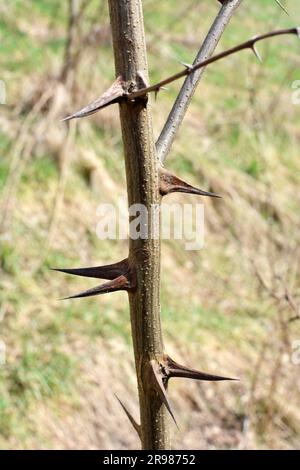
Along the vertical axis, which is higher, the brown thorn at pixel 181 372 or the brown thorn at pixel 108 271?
the brown thorn at pixel 108 271

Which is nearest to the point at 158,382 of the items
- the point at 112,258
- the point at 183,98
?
the point at 183,98

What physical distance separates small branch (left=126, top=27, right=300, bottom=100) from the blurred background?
5.41ft

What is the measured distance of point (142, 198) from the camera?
1.08 meters

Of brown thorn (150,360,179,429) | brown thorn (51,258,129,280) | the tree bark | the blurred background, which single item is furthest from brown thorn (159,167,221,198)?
the blurred background

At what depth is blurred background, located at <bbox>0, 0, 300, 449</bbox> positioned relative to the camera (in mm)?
3312

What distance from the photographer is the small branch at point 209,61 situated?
803mm

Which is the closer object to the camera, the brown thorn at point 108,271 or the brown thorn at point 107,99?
the brown thorn at point 107,99

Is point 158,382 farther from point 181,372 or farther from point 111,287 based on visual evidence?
point 111,287

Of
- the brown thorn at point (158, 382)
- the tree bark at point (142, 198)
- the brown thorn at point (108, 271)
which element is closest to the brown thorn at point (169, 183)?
the tree bark at point (142, 198)

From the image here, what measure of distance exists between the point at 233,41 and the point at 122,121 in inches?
219

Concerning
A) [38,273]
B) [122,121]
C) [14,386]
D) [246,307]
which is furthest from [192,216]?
[122,121]

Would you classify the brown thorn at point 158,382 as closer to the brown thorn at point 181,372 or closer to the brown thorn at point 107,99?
the brown thorn at point 181,372

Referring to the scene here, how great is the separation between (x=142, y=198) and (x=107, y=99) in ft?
0.53

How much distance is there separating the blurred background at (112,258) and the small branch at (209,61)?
1.65 meters
